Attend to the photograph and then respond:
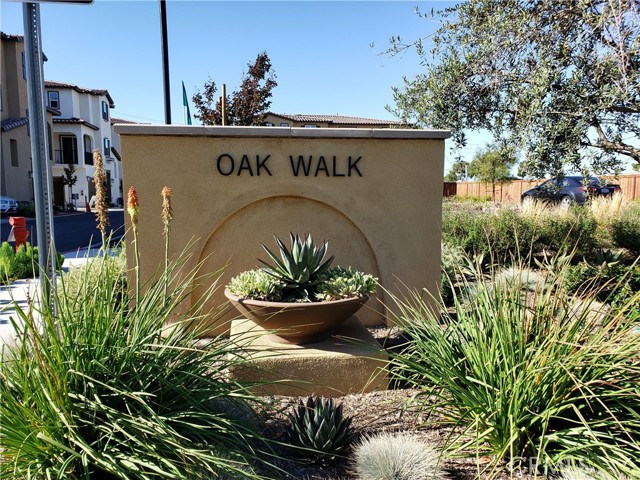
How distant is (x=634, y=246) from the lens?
36.0 ft

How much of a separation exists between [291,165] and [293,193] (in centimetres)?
35

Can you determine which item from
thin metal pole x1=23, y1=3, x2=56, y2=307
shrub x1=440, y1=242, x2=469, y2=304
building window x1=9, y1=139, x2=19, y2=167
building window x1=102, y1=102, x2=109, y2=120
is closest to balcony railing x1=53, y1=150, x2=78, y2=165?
building window x1=102, y1=102, x2=109, y2=120

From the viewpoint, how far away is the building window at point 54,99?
155 ft

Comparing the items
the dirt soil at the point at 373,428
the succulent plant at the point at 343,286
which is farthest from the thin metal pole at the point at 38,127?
the succulent plant at the point at 343,286

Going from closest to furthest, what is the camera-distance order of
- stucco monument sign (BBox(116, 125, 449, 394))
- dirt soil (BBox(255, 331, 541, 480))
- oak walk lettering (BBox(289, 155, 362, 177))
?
dirt soil (BBox(255, 331, 541, 480))
stucco monument sign (BBox(116, 125, 449, 394))
oak walk lettering (BBox(289, 155, 362, 177))

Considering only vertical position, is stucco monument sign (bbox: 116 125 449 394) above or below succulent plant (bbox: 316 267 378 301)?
above

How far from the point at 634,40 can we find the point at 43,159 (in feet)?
23.3

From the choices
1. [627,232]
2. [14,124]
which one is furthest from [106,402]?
[14,124]

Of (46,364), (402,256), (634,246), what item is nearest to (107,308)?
(46,364)

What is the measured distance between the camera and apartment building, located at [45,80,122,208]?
148ft

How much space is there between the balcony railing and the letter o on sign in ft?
152

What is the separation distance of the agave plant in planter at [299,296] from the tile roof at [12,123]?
34953mm

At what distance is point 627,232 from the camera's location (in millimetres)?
11164

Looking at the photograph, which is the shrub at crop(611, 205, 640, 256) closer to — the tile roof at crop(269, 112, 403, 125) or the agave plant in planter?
the agave plant in planter
